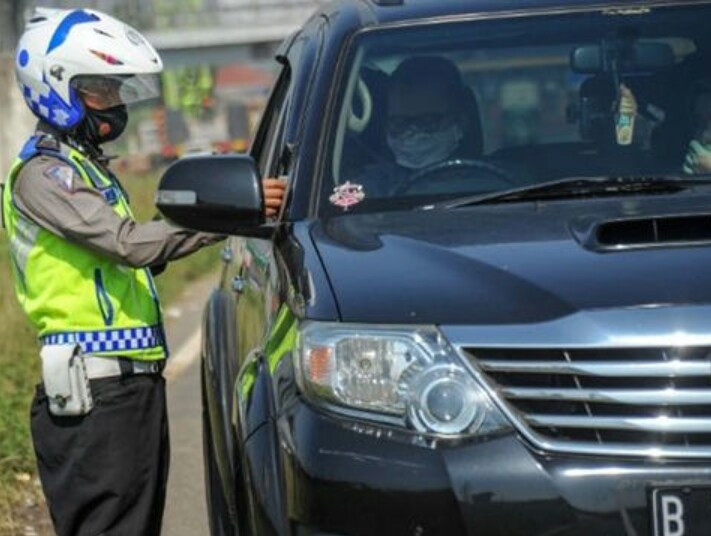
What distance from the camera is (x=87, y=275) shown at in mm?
5168

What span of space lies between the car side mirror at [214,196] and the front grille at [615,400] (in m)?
1.12

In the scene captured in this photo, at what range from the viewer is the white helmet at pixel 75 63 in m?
5.11

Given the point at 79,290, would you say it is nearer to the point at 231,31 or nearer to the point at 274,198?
the point at 274,198

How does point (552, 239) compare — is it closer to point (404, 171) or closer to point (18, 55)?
point (404, 171)

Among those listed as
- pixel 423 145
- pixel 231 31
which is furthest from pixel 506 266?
pixel 231 31

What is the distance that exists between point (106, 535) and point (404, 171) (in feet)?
4.12

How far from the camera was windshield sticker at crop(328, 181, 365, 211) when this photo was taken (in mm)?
4820

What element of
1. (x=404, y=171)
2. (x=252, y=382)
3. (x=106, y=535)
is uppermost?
(x=404, y=171)

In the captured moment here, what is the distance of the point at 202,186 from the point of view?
4.74 m

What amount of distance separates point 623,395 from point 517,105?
69.7 inches

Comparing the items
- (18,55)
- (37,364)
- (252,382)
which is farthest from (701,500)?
(37,364)

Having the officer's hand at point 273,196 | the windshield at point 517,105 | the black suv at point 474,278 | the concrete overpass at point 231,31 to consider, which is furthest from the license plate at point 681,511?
the concrete overpass at point 231,31

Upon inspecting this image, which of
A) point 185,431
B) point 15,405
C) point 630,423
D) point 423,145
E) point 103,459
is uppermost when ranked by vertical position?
point 423,145

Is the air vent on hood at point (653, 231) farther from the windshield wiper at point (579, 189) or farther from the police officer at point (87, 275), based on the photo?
the police officer at point (87, 275)
